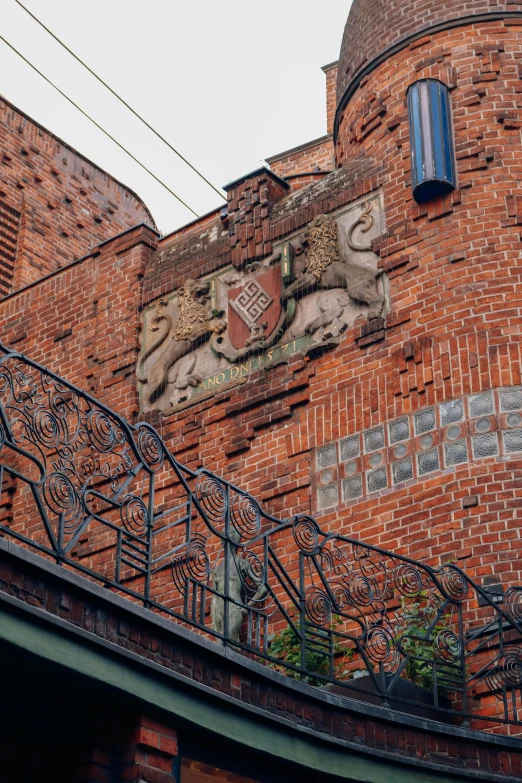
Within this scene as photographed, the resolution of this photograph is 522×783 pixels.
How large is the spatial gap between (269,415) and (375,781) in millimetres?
5155

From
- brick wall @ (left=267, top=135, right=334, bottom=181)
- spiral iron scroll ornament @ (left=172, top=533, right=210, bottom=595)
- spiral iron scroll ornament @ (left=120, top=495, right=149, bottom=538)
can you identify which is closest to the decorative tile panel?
spiral iron scroll ornament @ (left=120, top=495, right=149, bottom=538)

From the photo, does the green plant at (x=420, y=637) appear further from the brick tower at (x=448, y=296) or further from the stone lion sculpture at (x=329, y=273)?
the stone lion sculpture at (x=329, y=273)

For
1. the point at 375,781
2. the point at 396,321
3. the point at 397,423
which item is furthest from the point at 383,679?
the point at 396,321

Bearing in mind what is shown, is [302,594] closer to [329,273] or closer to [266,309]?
[329,273]


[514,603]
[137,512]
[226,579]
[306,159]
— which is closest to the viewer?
[137,512]

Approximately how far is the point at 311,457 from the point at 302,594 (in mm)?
3691

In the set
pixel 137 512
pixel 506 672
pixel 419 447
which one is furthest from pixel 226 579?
pixel 419 447

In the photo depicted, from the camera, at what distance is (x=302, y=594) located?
341 inches

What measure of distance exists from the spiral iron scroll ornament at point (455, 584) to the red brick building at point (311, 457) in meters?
0.05

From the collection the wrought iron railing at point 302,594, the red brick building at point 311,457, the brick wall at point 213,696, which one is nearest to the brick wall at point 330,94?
the red brick building at point 311,457

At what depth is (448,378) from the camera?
452 inches

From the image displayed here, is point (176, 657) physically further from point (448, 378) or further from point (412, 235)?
point (412, 235)

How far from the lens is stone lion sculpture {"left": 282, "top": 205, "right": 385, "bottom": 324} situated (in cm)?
1248

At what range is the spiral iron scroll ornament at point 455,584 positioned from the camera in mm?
9523
